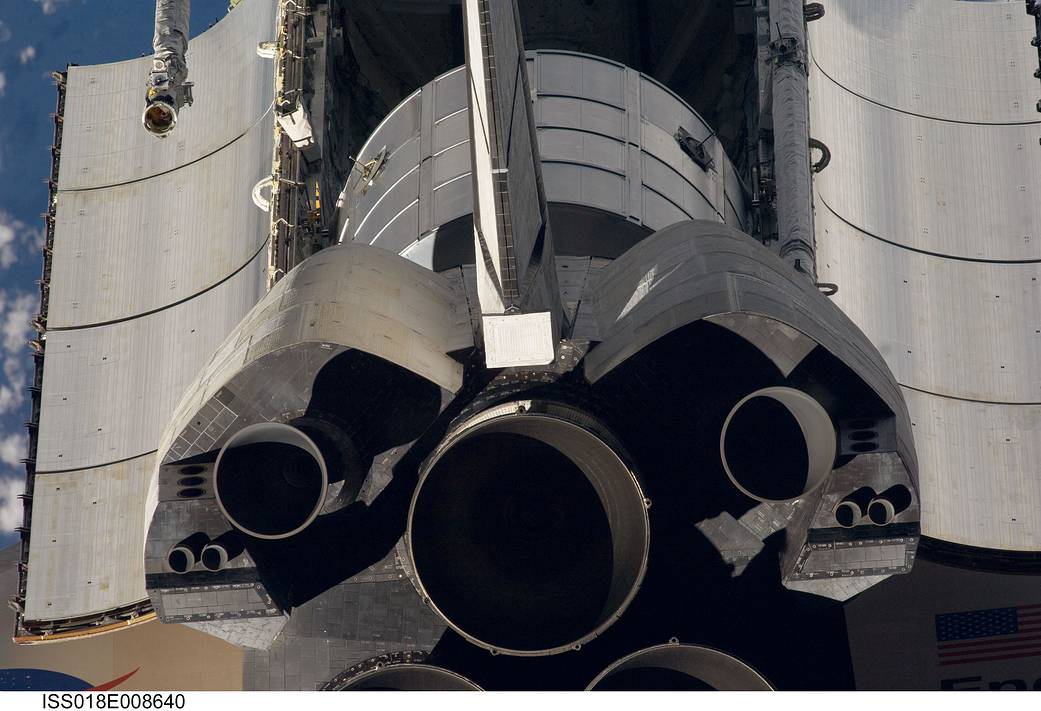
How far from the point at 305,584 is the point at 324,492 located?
174 centimetres

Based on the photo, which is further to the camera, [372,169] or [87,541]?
[87,541]

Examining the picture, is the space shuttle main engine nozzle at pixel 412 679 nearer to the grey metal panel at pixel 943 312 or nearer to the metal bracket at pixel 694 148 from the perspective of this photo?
the metal bracket at pixel 694 148

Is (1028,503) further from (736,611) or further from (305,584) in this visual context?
(305,584)

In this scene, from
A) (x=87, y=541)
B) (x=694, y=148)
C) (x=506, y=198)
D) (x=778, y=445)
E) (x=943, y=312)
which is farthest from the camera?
(x=943, y=312)

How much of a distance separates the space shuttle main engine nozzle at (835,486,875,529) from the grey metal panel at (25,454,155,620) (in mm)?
11646

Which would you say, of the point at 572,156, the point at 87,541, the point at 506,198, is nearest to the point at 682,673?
the point at 506,198

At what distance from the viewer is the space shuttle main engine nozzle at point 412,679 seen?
11.2 metres

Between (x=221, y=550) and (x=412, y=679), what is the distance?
1904mm

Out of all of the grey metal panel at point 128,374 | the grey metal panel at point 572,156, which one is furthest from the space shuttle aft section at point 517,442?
the grey metal panel at point 128,374

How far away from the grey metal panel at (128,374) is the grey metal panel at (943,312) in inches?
350

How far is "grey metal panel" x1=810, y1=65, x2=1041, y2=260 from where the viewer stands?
21188 mm

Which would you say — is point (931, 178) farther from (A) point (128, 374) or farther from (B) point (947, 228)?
(A) point (128, 374)

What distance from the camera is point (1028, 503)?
64.1 ft

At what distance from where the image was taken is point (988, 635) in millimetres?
19938
